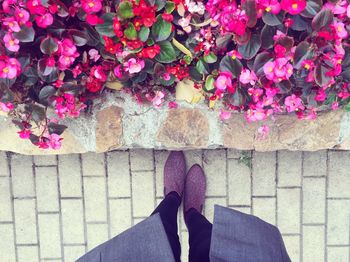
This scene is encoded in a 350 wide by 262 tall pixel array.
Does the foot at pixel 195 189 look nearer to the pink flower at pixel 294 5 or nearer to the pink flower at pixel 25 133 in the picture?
the pink flower at pixel 25 133

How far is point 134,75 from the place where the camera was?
76.4 inches

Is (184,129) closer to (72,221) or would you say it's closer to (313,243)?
(72,221)

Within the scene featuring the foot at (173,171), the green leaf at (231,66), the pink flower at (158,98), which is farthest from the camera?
the foot at (173,171)

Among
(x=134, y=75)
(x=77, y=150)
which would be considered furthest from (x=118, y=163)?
(x=134, y=75)

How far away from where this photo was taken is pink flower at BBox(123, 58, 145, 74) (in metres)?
1.81

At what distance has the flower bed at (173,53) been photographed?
168 cm

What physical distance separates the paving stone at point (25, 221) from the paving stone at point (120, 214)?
1.44 feet

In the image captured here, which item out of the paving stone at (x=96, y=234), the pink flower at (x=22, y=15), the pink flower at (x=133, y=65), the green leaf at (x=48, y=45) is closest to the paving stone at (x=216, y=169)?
the paving stone at (x=96, y=234)

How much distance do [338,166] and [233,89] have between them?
1044 millimetres

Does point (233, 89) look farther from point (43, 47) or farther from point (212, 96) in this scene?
point (43, 47)

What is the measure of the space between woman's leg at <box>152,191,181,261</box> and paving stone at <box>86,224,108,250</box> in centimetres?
40

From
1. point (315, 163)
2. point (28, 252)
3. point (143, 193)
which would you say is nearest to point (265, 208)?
point (315, 163)

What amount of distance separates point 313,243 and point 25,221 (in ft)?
5.30

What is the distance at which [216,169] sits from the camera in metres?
2.65
